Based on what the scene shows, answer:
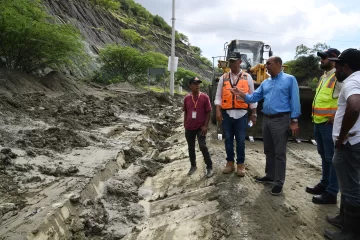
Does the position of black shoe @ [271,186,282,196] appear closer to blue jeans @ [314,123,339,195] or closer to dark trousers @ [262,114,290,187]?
dark trousers @ [262,114,290,187]

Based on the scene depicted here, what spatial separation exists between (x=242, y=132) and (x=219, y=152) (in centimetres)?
193

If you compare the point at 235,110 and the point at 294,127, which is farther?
the point at 235,110

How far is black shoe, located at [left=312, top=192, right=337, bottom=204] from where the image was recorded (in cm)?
411

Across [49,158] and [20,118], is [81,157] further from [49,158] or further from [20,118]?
[20,118]

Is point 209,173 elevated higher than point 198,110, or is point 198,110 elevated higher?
point 198,110

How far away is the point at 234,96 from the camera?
5.02 m

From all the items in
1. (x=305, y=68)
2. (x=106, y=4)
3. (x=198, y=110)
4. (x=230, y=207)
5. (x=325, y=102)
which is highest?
(x=106, y=4)

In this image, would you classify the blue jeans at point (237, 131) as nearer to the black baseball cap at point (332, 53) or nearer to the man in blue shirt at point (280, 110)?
the man in blue shirt at point (280, 110)

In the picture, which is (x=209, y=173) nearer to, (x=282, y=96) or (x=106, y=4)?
(x=282, y=96)

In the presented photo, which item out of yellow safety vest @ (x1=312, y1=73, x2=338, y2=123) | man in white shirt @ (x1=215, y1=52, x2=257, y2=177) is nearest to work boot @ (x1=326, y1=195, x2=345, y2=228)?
yellow safety vest @ (x1=312, y1=73, x2=338, y2=123)

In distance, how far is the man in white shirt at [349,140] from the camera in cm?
282

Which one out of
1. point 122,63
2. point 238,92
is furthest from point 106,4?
point 238,92

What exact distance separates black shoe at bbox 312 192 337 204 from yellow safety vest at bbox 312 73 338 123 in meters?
0.95

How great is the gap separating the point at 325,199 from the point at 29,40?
12876 mm
